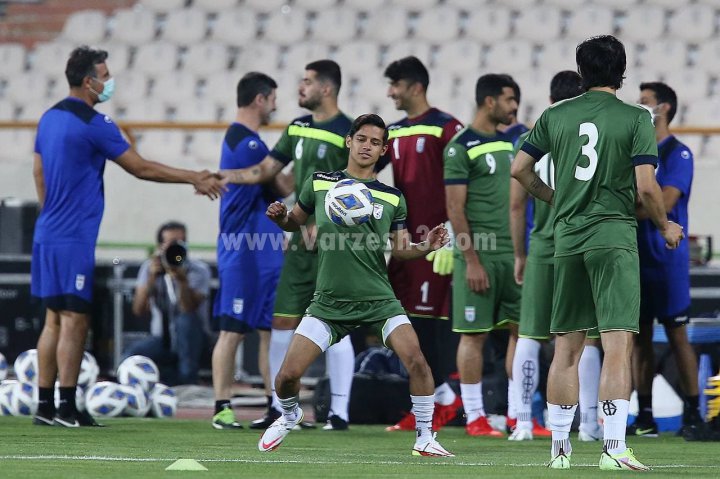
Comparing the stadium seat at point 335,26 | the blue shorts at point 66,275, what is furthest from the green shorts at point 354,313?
the stadium seat at point 335,26

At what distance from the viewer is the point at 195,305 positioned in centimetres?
1319

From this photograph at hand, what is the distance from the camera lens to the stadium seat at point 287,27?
61.8 ft

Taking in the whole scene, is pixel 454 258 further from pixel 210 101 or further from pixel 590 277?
pixel 210 101

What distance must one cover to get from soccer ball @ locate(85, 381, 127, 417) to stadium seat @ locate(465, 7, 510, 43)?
28.9 ft

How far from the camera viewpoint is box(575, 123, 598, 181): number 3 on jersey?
255 inches

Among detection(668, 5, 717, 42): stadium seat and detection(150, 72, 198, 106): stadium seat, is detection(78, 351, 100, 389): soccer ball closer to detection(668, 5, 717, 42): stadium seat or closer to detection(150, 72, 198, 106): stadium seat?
detection(150, 72, 198, 106): stadium seat

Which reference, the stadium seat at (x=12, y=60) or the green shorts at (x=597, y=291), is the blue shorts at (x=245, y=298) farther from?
the stadium seat at (x=12, y=60)

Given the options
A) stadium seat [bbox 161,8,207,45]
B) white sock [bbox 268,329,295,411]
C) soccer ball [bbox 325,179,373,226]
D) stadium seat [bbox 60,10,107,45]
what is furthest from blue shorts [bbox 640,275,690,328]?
stadium seat [bbox 60,10,107,45]

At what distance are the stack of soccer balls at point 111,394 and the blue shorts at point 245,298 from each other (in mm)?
1402

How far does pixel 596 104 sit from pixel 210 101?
12.3 meters

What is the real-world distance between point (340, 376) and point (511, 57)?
8815mm

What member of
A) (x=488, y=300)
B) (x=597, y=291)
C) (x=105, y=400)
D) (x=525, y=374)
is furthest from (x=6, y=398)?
(x=597, y=291)

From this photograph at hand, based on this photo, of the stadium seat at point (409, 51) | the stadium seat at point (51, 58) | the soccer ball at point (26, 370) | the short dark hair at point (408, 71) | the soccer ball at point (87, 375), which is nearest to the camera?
the short dark hair at point (408, 71)

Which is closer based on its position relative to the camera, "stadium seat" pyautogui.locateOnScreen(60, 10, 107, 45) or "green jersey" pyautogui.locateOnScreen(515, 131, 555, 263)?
"green jersey" pyautogui.locateOnScreen(515, 131, 555, 263)
